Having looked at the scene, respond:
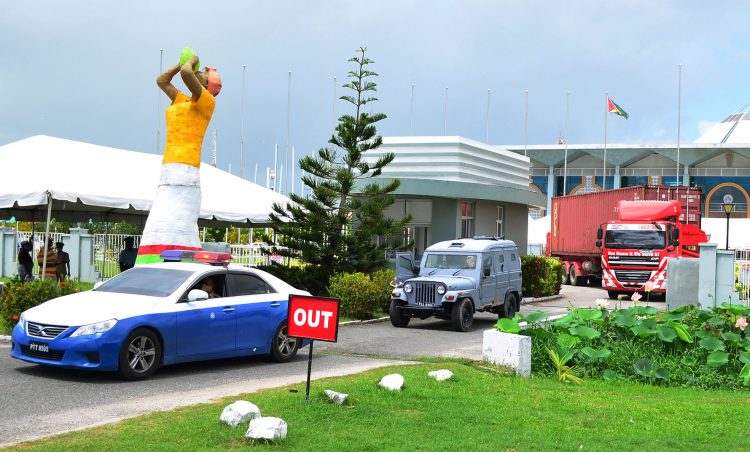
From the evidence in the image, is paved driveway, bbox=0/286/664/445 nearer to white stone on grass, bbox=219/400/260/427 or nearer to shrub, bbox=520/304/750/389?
white stone on grass, bbox=219/400/260/427

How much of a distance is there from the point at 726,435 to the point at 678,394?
2.67 metres

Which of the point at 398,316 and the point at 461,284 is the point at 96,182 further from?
the point at 461,284

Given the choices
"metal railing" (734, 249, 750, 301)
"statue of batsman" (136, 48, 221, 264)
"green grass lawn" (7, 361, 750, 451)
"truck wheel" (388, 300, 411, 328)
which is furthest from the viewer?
"metal railing" (734, 249, 750, 301)

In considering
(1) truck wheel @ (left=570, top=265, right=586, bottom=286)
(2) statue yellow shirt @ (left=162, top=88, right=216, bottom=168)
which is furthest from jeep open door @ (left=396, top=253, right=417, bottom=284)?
(1) truck wheel @ (left=570, top=265, right=586, bottom=286)

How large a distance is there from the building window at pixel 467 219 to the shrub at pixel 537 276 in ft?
6.79

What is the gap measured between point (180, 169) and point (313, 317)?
7.99m

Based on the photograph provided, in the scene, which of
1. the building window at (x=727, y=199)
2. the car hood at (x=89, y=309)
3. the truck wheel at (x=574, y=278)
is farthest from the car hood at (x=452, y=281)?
the building window at (x=727, y=199)

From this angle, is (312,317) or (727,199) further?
(727,199)

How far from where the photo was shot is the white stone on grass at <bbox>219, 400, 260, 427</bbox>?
7688 millimetres

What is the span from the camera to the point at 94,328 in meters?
10.8

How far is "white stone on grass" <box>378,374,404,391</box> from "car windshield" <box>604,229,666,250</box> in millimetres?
22656

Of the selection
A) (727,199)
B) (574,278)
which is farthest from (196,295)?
(727,199)

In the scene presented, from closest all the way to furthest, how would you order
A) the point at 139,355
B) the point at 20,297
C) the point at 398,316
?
the point at 139,355 → the point at 20,297 → the point at 398,316

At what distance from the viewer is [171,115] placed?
16.4 m
